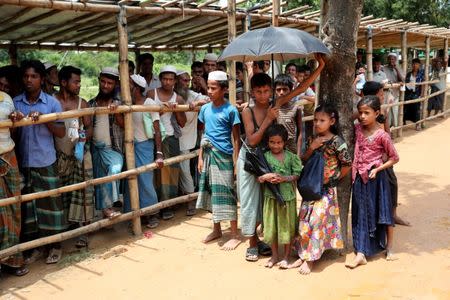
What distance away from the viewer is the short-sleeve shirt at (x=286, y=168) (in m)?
3.47

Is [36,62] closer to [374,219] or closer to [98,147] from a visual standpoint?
[98,147]

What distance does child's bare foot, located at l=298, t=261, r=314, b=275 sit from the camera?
11.3 feet

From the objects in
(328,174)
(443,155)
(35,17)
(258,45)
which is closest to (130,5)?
(35,17)

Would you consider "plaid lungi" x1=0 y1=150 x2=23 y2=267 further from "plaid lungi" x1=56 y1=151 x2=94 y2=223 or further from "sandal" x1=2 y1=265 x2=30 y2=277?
"plaid lungi" x1=56 y1=151 x2=94 y2=223

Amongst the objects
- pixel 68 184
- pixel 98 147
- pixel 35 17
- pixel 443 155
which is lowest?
pixel 443 155

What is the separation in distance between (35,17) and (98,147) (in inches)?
60.5

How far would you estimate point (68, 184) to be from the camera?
13.6 ft

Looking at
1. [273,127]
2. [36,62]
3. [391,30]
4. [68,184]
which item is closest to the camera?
[273,127]

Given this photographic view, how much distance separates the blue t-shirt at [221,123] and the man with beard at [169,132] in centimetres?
84

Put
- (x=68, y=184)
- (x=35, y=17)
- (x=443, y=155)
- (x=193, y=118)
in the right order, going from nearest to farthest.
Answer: (x=68, y=184), (x=35, y=17), (x=193, y=118), (x=443, y=155)

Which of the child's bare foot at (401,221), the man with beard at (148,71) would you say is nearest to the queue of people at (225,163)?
the child's bare foot at (401,221)

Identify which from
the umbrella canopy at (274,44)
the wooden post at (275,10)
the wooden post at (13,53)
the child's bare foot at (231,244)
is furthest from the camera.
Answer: the wooden post at (13,53)

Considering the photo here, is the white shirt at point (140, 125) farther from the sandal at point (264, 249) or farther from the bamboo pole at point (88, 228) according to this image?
the sandal at point (264, 249)

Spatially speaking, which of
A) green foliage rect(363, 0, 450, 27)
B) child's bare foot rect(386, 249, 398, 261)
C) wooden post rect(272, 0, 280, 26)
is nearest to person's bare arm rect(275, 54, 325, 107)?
child's bare foot rect(386, 249, 398, 261)
